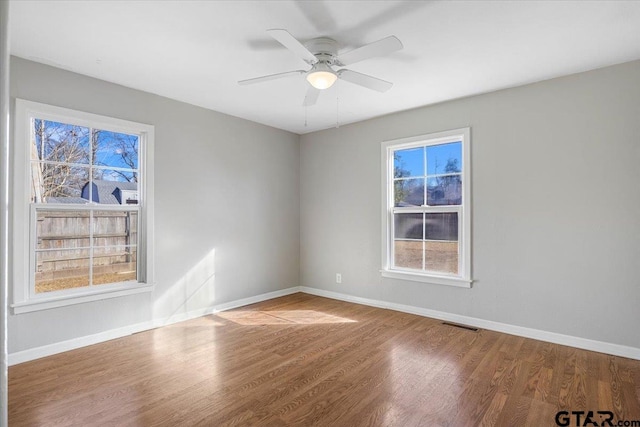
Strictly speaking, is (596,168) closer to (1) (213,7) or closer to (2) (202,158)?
(1) (213,7)

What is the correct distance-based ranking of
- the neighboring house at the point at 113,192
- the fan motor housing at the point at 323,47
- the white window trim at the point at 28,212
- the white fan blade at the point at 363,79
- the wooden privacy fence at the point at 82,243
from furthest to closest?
the neighboring house at the point at 113,192 < the wooden privacy fence at the point at 82,243 < the white window trim at the point at 28,212 < the white fan blade at the point at 363,79 < the fan motor housing at the point at 323,47

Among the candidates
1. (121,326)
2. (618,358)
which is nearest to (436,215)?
(618,358)

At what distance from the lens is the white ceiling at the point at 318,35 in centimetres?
218

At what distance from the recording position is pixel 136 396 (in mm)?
2297

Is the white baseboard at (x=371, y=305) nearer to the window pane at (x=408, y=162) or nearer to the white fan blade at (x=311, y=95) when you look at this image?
the window pane at (x=408, y=162)

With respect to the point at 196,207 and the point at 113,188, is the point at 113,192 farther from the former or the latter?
the point at 196,207

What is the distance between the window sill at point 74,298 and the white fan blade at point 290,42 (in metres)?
2.91

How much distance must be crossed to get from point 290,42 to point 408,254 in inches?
121

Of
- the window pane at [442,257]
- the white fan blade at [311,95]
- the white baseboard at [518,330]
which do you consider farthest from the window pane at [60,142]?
the window pane at [442,257]

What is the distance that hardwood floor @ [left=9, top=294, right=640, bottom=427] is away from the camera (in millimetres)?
2078

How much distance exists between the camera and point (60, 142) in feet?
10.2

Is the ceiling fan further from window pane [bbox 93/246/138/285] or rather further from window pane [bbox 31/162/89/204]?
window pane [bbox 93/246/138/285]

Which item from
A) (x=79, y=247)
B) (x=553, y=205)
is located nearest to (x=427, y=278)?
(x=553, y=205)

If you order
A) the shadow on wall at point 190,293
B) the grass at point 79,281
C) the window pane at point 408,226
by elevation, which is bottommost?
the shadow on wall at point 190,293
